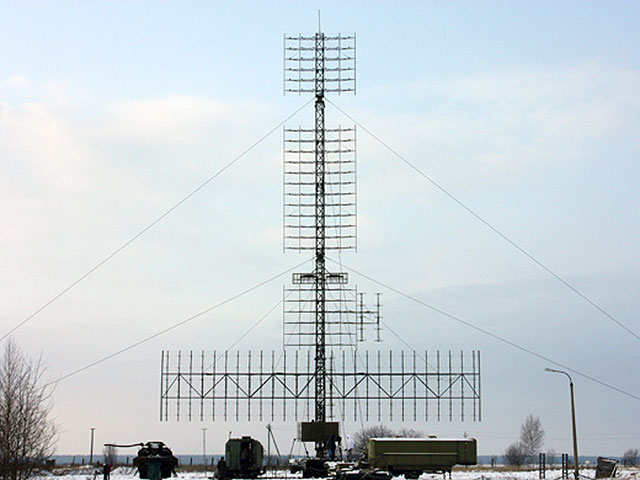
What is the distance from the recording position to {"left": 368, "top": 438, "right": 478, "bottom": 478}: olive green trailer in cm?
7075

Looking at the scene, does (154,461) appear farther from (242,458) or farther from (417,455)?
(417,455)

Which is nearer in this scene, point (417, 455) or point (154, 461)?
point (154, 461)

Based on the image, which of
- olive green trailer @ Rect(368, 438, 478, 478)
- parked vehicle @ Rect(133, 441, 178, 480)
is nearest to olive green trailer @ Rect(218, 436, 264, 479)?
parked vehicle @ Rect(133, 441, 178, 480)

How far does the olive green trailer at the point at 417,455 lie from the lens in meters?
70.8

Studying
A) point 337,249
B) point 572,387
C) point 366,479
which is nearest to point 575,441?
point 572,387

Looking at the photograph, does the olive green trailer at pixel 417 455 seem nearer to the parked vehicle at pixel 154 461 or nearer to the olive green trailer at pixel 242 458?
the olive green trailer at pixel 242 458

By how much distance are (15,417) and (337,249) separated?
38506 millimetres

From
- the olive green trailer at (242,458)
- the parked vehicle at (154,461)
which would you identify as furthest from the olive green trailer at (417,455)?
the parked vehicle at (154,461)

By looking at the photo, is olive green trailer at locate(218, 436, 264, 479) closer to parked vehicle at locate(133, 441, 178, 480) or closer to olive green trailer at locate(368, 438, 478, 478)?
parked vehicle at locate(133, 441, 178, 480)

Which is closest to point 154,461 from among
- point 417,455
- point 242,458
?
point 242,458

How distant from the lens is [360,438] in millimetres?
150125

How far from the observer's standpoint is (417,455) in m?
70.9

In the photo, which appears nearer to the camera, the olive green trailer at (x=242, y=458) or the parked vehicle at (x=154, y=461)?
the parked vehicle at (x=154, y=461)

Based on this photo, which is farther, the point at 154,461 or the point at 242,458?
the point at 242,458
